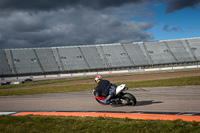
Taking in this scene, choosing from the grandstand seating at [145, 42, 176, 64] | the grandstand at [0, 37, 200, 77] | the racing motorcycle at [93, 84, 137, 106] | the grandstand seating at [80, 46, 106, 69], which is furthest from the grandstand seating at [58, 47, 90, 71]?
the racing motorcycle at [93, 84, 137, 106]

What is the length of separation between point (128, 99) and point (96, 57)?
5685 centimetres

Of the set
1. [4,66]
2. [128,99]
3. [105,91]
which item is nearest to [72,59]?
[4,66]

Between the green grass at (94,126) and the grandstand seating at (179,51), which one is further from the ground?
the grandstand seating at (179,51)

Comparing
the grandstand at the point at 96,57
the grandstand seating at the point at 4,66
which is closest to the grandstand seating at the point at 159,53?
the grandstand at the point at 96,57

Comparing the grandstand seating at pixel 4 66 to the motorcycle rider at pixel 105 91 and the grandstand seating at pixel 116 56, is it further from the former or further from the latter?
the motorcycle rider at pixel 105 91

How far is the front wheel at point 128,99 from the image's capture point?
28.1 feet

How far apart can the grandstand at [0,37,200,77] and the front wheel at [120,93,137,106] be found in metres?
50.5

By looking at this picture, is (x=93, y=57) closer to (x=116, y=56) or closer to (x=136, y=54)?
(x=116, y=56)

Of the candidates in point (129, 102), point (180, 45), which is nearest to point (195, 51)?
point (180, 45)

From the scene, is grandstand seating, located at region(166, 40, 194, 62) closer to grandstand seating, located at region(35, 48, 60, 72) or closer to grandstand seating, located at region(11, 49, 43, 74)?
grandstand seating, located at region(35, 48, 60, 72)

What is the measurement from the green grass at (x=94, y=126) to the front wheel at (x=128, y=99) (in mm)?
2586

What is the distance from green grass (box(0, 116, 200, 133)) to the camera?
15.9 ft

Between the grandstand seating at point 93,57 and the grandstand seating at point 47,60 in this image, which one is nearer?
the grandstand seating at point 47,60

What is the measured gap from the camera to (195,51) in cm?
6512
